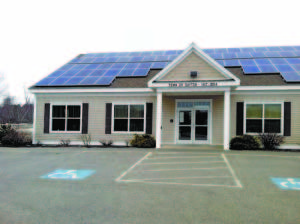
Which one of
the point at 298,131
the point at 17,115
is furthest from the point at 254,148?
the point at 17,115

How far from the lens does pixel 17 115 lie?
4338cm

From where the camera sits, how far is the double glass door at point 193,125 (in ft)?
44.7

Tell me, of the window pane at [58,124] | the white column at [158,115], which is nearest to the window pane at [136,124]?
the white column at [158,115]

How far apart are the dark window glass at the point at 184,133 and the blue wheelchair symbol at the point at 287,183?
7084 mm

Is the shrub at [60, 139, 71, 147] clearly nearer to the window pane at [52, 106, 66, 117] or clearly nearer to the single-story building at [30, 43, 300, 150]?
the single-story building at [30, 43, 300, 150]

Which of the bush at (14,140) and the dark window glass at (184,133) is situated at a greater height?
the dark window glass at (184,133)

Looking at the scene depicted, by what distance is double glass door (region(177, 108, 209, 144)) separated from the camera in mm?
13633

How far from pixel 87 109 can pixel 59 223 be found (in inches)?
418

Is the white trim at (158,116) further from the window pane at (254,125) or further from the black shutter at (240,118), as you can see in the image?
the window pane at (254,125)

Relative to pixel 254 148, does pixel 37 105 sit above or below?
above

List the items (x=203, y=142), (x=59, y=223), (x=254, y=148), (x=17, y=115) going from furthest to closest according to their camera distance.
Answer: (x=17, y=115) → (x=203, y=142) → (x=254, y=148) → (x=59, y=223)

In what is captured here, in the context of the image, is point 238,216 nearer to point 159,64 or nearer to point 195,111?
point 195,111

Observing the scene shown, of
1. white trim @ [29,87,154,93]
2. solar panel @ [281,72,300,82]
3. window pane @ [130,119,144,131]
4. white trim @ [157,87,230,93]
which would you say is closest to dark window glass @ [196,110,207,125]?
white trim @ [157,87,230,93]

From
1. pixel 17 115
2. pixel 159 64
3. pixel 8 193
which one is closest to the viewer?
pixel 8 193
